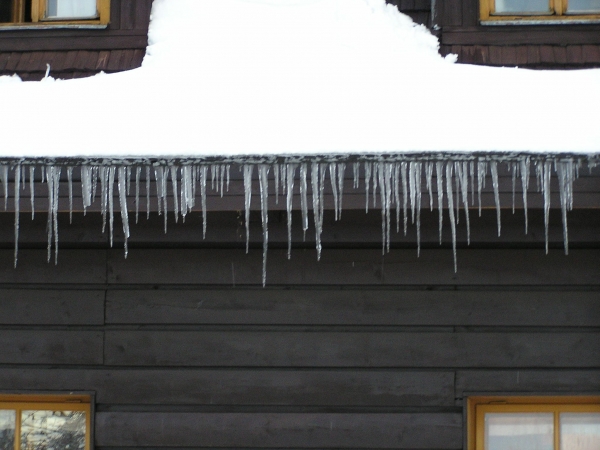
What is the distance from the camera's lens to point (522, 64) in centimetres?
395

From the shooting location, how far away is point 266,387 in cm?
352

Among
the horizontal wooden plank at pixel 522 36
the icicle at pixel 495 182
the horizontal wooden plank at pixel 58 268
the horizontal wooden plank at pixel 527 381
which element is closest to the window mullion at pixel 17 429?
the horizontal wooden plank at pixel 58 268

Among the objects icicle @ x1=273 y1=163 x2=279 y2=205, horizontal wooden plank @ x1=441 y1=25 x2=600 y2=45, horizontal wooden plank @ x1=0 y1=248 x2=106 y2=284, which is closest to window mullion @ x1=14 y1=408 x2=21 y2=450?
horizontal wooden plank @ x1=0 y1=248 x2=106 y2=284

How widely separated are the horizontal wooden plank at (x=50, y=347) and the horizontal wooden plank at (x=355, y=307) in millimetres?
172

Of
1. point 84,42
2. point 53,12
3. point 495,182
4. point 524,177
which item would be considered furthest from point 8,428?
point 524,177

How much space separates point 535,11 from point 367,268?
201cm

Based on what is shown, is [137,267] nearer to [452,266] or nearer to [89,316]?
[89,316]

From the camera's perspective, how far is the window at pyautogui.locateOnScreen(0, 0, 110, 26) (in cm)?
427

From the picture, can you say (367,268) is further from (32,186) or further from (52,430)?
(52,430)

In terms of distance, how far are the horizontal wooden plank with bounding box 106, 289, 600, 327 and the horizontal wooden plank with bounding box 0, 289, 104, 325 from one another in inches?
3.4

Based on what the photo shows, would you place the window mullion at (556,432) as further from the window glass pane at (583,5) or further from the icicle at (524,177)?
the window glass pane at (583,5)

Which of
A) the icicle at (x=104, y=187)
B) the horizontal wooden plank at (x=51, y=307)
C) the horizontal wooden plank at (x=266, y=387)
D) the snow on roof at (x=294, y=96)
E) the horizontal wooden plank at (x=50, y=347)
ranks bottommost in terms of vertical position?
the horizontal wooden plank at (x=266, y=387)

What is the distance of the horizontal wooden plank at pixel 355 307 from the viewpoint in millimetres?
3523

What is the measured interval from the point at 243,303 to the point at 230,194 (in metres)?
0.70
